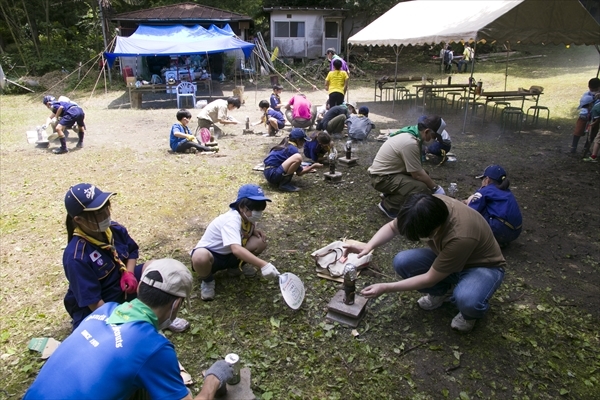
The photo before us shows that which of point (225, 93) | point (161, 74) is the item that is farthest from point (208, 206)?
point (161, 74)

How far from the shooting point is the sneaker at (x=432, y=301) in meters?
3.36

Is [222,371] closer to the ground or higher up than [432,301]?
higher up

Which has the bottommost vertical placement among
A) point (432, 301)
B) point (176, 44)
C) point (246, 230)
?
point (432, 301)

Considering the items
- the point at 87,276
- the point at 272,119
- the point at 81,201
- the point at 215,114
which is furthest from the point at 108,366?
the point at 272,119

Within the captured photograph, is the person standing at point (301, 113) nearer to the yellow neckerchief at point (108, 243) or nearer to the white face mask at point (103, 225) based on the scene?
the yellow neckerchief at point (108, 243)

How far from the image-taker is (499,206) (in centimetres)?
411

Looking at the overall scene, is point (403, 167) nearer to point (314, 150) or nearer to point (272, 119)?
point (314, 150)

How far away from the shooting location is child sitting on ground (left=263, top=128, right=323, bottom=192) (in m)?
6.04

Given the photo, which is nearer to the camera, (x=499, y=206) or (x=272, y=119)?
(x=499, y=206)

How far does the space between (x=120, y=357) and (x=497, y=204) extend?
3.86 m

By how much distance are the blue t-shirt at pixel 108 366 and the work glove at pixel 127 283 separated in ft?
3.87

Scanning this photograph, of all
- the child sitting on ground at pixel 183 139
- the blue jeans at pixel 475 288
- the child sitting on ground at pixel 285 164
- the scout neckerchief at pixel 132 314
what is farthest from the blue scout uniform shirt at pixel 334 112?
the scout neckerchief at pixel 132 314

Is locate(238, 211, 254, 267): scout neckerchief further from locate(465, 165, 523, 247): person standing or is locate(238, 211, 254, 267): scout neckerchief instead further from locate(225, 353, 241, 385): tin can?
locate(465, 165, 523, 247): person standing

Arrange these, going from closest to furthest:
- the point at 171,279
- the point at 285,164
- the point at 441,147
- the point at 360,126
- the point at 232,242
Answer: the point at 171,279
the point at 232,242
the point at 285,164
the point at 441,147
the point at 360,126
